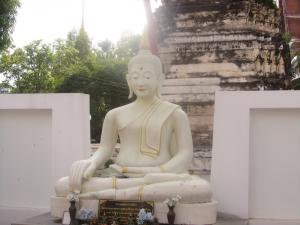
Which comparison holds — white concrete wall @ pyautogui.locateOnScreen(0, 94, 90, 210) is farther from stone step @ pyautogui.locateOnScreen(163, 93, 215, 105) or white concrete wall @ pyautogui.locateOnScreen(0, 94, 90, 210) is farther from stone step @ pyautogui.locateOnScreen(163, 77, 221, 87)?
stone step @ pyautogui.locateOnScreen(163, 77, 221, 87)

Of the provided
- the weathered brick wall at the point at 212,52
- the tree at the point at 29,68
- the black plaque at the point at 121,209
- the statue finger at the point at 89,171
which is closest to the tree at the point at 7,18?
the weathered brick wall at the point at 212,52

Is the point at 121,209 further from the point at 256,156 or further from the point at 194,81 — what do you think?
the point at 194,81

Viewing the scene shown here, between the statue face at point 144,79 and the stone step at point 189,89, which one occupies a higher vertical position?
the stone step at point 189,89

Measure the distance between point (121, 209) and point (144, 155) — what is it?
841 millimetres

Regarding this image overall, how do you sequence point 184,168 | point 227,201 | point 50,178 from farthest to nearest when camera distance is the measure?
point 50,178
point 227,201
point 184,168

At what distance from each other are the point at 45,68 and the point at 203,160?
765 inches

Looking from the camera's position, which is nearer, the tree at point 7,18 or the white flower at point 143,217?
the white flower at point 143,217

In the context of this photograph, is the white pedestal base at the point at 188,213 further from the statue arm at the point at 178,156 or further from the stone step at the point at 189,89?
the stone step at the point at 189,89

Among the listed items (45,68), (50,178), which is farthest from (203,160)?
(45,68)

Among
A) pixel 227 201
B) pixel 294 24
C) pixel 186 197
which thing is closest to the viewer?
pixel 186 197

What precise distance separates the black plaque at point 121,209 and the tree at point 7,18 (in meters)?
13.1

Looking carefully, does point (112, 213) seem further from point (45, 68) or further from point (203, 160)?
point (45, 68)

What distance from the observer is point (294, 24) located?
87.7ft

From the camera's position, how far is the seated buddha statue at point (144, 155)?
252 inches
